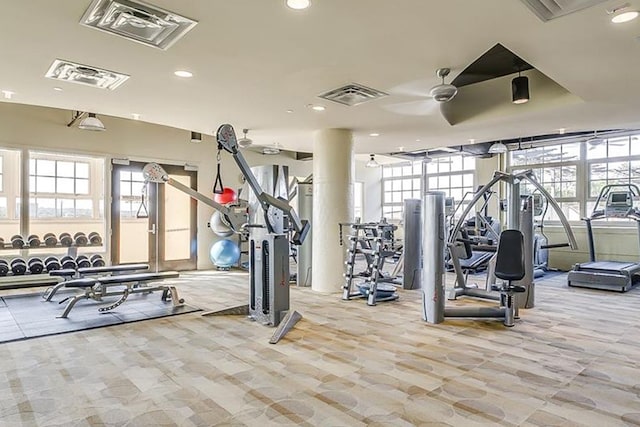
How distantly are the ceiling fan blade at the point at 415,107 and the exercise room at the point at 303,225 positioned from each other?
0.04 m

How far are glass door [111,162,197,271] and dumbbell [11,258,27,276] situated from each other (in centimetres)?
154

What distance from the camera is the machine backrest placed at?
4508 mm

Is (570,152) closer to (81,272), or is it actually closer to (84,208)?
(81,272)

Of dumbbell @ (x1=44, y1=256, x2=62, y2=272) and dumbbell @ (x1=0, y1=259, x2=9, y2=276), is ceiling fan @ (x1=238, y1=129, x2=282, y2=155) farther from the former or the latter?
dumbbell @ (x1=0, y1=259, x2=9, y2=276)

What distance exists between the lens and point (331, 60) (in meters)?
3.83

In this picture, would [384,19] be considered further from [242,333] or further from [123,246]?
[123,246]

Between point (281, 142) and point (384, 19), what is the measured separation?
5.16m

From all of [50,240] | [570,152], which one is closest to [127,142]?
[50,240]

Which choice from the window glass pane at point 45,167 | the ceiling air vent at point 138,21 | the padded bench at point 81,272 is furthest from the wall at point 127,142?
the ceiling air vent at point 138,21

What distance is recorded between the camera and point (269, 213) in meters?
4.73

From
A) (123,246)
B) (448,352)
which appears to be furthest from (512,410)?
(123,246)

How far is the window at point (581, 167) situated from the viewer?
8852mm

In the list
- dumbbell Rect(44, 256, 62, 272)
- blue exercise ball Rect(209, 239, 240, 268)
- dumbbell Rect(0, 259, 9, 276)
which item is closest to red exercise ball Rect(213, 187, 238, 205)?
blue exercise ball Rect(209, 239, 240, 268)

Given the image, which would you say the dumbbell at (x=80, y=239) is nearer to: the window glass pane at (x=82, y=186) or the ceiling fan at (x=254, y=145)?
the window glass pane at (x=82, y=186)
